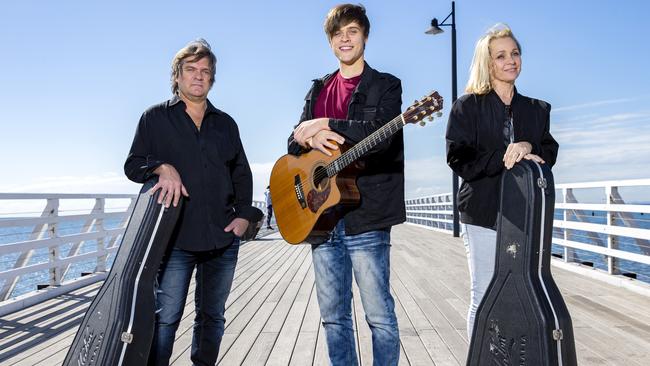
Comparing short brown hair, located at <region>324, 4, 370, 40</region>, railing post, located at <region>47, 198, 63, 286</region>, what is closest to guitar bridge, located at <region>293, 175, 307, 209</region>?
short brown hair, located at <region>324, 4, 370, 40</region>

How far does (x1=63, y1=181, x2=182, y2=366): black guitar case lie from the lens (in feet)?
6.05

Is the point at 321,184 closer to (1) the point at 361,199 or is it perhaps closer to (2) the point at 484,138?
(1) the point at 361,199

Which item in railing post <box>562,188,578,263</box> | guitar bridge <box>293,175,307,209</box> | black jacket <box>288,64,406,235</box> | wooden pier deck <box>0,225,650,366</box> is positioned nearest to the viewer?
black jacket <box>288,64,406,235</box>

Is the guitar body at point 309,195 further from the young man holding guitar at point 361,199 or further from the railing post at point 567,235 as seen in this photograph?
the railing post at point 567,235

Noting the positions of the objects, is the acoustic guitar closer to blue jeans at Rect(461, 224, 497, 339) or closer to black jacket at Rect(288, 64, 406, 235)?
black jacket at Rect(288, 64, 406, 235)

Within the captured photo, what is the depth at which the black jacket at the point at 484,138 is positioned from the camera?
2.28 m

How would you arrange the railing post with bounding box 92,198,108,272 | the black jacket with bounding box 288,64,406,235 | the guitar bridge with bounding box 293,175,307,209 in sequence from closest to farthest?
the black jacket with bounding box 288,64,406,235 < the guitar bridge with bounding box 293,175,307,209 < the railing post with bounding box 92,198,108,272

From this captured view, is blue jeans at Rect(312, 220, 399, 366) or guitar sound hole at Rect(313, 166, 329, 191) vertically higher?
guitar sound hole at Rect(313, 166, 329, 191)

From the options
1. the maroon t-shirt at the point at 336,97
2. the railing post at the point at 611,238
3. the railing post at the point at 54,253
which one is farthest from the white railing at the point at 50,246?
the railing post at the point at 611,238

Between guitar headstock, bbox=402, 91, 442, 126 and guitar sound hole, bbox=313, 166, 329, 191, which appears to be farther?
guitar sound hole, bbox=313, 166, 329, 191

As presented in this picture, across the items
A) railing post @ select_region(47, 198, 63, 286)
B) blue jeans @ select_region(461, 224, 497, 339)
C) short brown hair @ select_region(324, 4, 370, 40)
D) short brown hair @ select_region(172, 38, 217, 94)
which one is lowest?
railing post @ select_region(47, 198, 63, 286)

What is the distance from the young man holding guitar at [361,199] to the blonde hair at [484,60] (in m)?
0.36

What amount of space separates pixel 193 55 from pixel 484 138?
55.5 inches

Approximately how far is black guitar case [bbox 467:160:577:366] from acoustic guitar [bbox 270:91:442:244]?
1.60 feet
